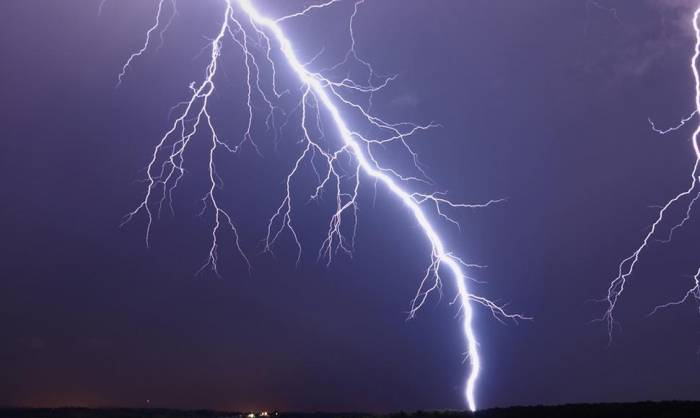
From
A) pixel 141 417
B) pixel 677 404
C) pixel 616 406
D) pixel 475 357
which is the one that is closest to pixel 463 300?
pixel 475 357

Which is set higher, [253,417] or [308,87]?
[308,87]

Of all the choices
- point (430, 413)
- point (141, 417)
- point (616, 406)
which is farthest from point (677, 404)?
point (141, 417)

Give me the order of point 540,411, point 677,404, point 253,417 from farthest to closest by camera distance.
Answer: point 253,417 → point 540,411 → point 677,404

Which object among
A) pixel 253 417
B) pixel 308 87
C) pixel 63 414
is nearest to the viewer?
pixel 308 87

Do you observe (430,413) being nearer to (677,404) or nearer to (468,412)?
(468,412)

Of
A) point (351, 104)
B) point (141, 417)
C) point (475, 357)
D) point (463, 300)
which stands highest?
point (351, 104)

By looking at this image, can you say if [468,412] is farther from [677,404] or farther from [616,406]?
[677,404]

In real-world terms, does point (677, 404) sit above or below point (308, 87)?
below

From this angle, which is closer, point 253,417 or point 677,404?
point 677,404

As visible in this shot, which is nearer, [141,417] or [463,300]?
[463,300]
